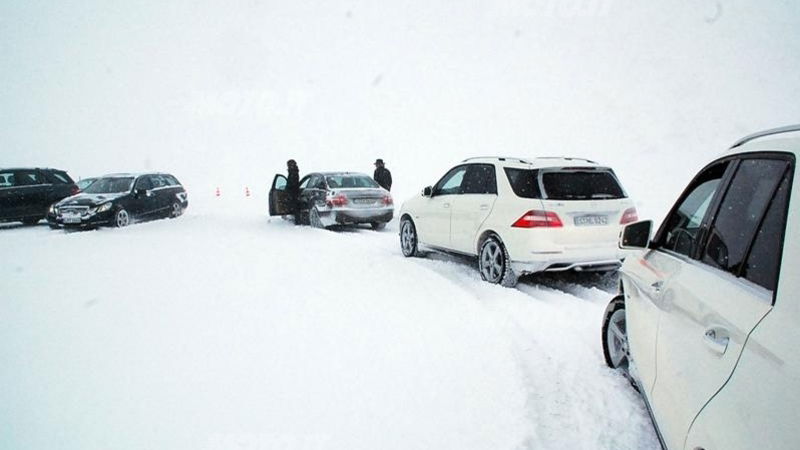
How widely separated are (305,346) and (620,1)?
189984 millimetres

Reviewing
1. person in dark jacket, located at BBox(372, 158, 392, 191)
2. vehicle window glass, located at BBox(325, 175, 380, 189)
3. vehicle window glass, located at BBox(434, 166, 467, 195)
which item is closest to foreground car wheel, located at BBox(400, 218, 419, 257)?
vehicle window glass, located at BBox(434, 166, 467, 195)

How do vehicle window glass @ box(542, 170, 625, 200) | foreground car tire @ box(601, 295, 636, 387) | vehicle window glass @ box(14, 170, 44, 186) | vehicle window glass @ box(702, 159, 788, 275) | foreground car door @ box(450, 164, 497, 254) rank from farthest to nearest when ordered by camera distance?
vehicle window glass @ box(14, 170, 44, 186)
foreground car door @ box(450, 164, 497, 254)
vehicle window glass @ box(542, 170, 625, 200)
foreground car tire @ box(601, 295, 636, 387)
vehicle window glass @ box(702, 159, 788, 275)

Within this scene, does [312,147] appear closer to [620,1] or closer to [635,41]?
[635,41]

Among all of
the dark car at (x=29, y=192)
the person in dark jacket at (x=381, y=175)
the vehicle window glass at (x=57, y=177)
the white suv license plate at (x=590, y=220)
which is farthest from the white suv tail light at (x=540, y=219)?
the vehicle window glass at (x=57, y=177)

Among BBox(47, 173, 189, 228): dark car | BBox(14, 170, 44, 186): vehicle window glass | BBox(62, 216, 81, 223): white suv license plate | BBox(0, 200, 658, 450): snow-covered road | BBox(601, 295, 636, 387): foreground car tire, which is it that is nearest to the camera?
BBox(0, 200, 658, 450): snow-covered road

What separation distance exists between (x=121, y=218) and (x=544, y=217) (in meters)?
12.0

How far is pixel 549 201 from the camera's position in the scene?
18.3 ft

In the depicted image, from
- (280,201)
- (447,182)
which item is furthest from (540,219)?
(280,201)

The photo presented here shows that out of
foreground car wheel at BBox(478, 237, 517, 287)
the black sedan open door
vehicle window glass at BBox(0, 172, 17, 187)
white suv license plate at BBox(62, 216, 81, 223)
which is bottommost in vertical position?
foreground car wheel at BBox(478, 237, 517, 287)

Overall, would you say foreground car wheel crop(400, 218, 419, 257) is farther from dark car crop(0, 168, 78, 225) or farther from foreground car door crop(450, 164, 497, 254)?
dark car crop(0, 168, 78, 225)

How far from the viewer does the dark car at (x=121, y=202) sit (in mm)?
12188

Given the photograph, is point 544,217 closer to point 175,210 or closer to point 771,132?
point 771,132

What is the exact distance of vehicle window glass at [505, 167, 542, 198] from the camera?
576 cm

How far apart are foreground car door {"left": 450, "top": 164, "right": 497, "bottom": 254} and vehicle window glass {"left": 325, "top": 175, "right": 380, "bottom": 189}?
541 centimetres
